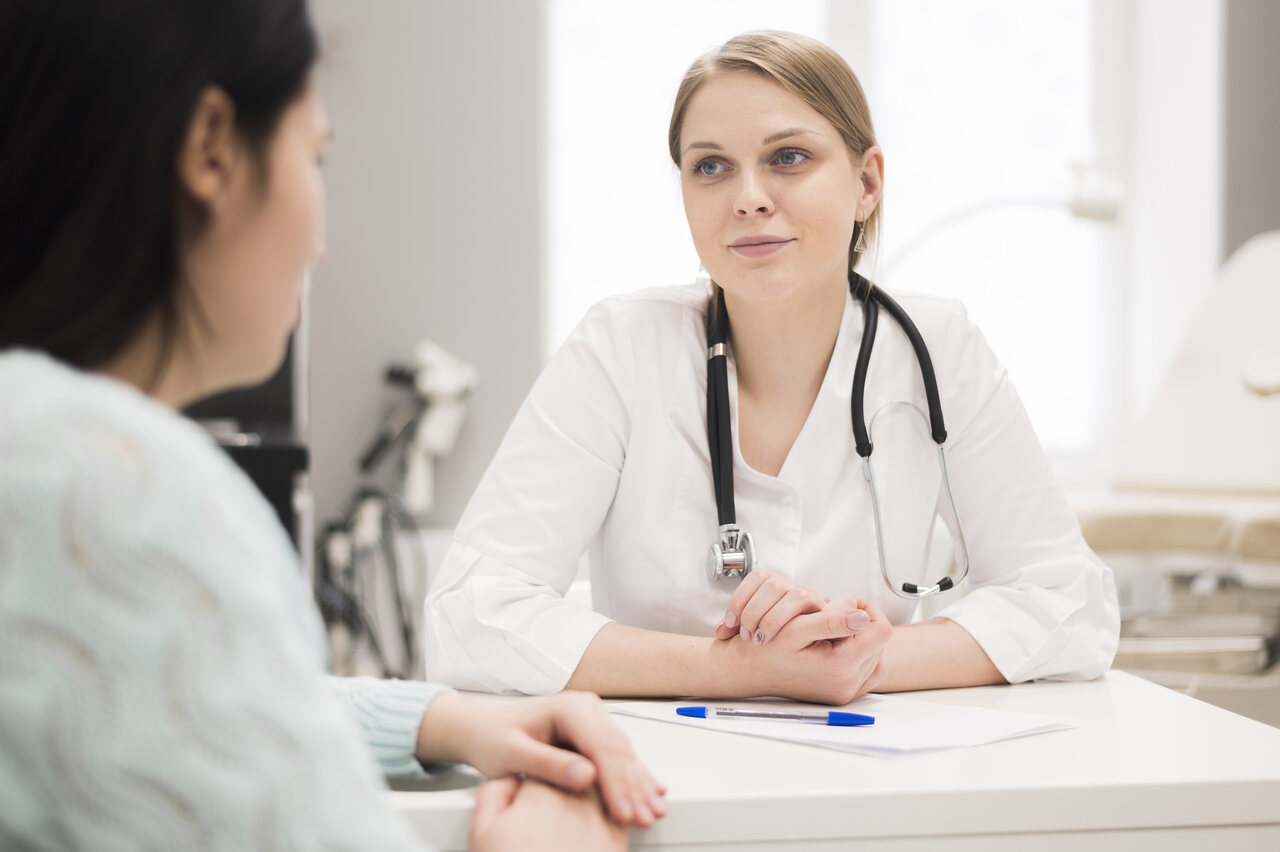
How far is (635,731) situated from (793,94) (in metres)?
0.73

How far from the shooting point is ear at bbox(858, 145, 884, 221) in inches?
51.9

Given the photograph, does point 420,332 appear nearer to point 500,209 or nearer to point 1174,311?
point 500,209

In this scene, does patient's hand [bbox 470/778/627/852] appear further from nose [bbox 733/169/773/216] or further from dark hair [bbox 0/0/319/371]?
nose [bbox 733/169/773/216]

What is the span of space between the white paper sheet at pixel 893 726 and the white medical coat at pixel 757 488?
0.75ft

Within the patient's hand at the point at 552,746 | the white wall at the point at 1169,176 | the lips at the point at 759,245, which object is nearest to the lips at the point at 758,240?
the lips at the point at 759,245

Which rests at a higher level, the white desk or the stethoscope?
the stethoscope

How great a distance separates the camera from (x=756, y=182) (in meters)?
1.21

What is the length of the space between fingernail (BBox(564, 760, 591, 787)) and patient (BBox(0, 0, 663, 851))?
0.18m

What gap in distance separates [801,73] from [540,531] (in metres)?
0.58

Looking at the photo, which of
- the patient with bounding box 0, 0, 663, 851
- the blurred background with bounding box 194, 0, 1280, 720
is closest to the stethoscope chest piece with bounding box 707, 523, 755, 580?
the patient with bounding box 0, 0, 663, 851

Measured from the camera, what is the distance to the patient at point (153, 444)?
367mm

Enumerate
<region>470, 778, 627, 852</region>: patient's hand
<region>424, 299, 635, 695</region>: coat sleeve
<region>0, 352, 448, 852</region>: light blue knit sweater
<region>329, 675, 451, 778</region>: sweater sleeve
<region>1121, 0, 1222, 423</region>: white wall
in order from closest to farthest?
<region>0, 352, 448, 852</region>: light blue knit sweater → <region>470, 778, 627, 852</region>: patient's hand → <region>329, 675, 451, 778</region>: sweater sleeve → <region>424, 299, 635, 695</region>: coat sleeve → <region>1121, 0, 1222, 423</region>: white wall

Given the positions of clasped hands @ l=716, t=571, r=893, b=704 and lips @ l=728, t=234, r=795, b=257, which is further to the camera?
lips @ l=728, t=234, r=795, b=257

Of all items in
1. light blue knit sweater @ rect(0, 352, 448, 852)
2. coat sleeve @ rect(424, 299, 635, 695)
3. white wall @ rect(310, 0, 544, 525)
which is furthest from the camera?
white wall @ rect(310, 0, 544, 525)
